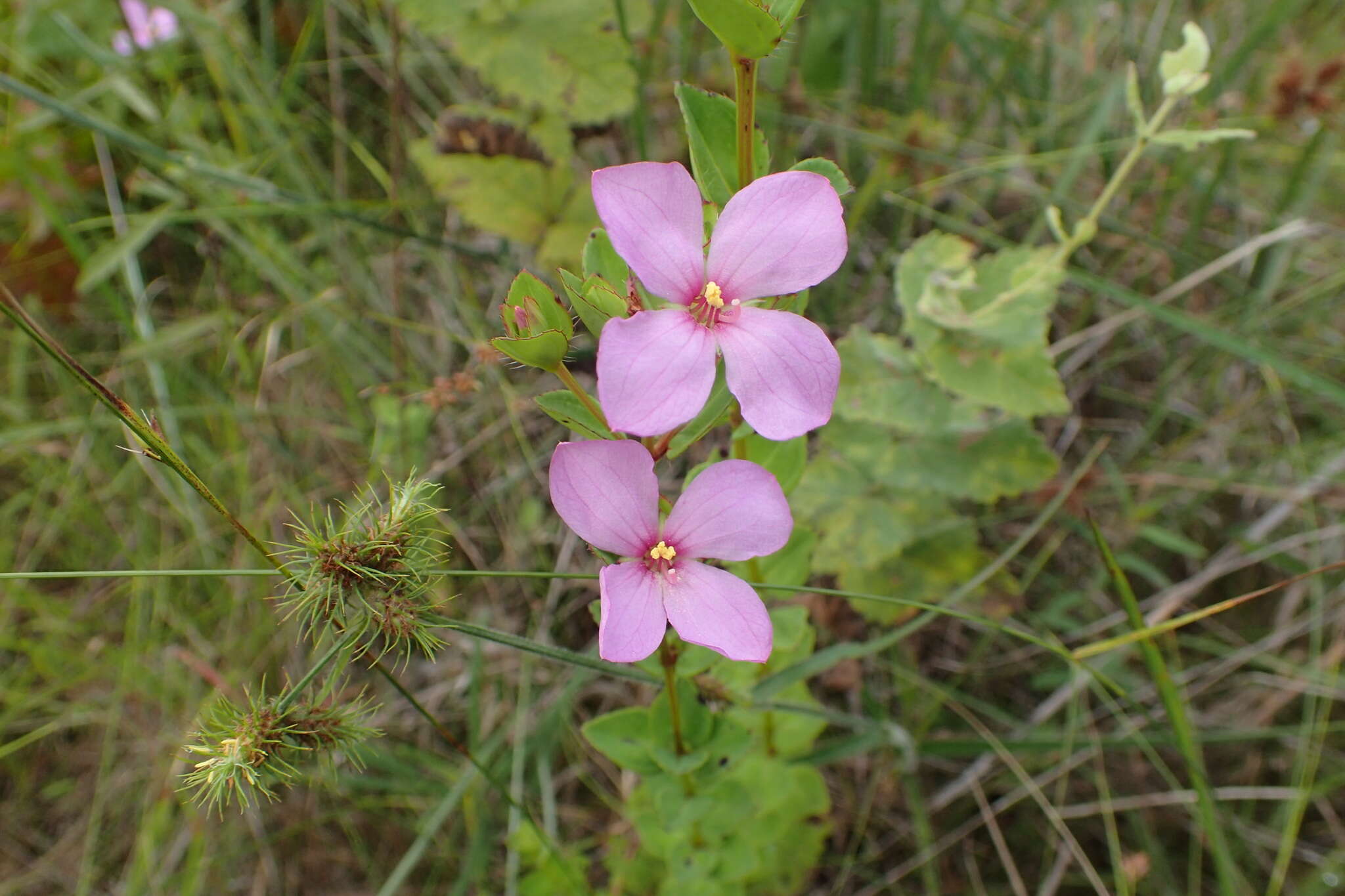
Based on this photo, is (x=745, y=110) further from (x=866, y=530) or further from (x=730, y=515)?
(x=866, y=530)

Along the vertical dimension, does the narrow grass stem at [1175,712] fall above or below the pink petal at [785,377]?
below

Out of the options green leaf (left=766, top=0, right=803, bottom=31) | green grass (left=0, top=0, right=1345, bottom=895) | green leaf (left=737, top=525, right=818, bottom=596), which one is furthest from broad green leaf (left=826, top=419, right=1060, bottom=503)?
green leaf (left=766, top=0, right=803, bottom=31)

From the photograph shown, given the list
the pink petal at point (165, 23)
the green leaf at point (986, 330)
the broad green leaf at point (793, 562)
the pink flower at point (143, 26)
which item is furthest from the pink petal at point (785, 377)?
the pink petal at point (165, 23)

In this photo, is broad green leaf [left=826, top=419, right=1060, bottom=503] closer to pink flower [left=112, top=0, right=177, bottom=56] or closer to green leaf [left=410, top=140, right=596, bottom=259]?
green leaf [left=410, top=140, right=596, bottom=259]

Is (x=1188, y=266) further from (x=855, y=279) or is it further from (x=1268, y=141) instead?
(x=855, y=279)

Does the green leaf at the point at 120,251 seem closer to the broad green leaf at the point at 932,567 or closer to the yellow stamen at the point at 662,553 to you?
the yellow stamen at the point at 662,553

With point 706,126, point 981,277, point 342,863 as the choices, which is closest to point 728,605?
point 706,126
